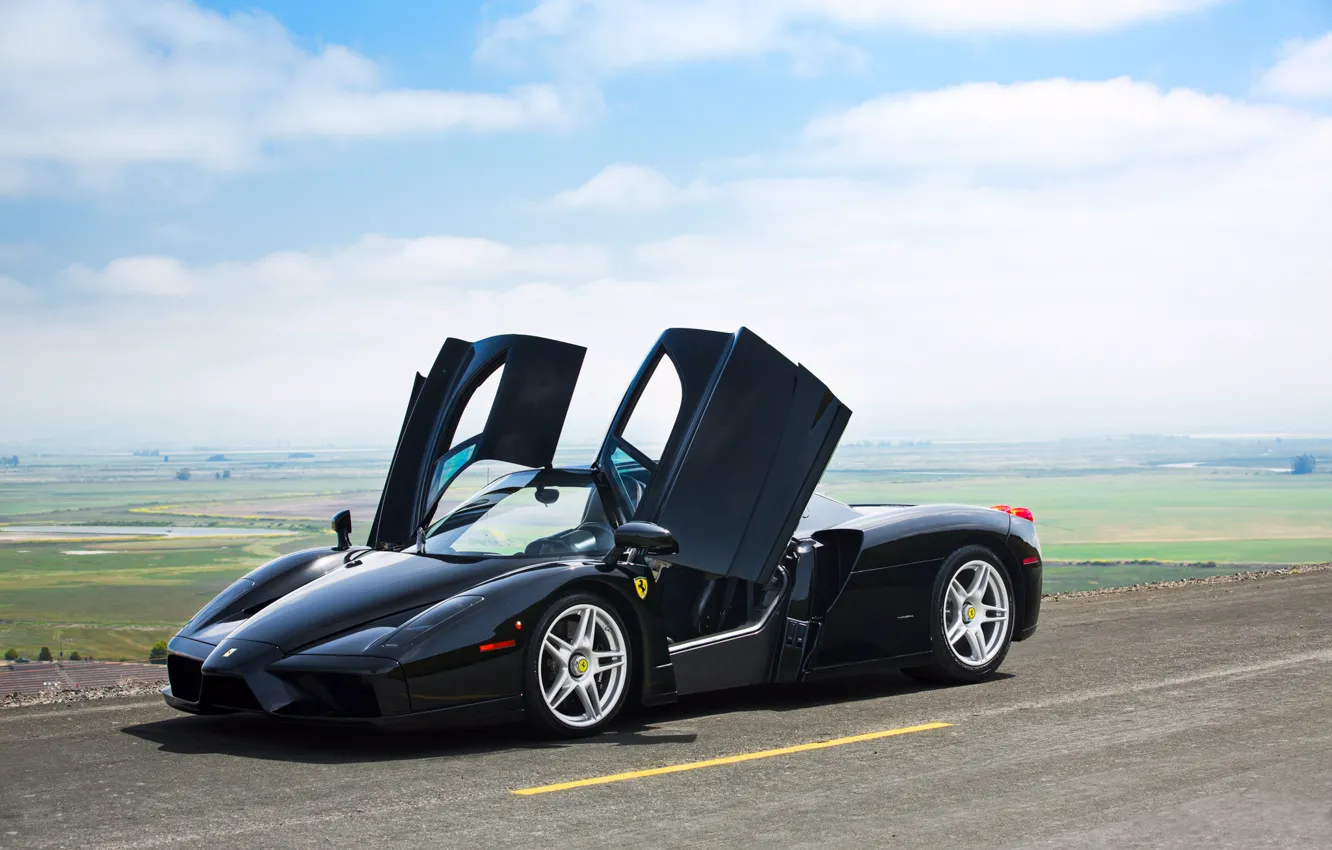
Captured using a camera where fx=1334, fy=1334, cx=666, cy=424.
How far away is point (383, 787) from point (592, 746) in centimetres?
122

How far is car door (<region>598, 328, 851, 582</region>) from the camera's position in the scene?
732 centimetres

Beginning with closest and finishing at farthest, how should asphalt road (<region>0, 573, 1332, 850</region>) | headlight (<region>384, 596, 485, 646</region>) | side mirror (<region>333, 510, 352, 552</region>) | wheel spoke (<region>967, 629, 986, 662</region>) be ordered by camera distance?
1. asphalt road (<region>0, 573, 1332, 850</region>)
2. headlight (<region>384, 596, 485, 646</region>)
3. wheel spoke (<region>967, 629, 986, 662</region>)
4. side mirror (<region>333, 510, 352, 552</region>)

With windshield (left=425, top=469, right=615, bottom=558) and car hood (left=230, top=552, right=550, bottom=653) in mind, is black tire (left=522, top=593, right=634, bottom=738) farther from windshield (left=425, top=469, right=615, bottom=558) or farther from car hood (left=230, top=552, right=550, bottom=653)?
windshield (left=425, top=469, right=615, bottom=558)

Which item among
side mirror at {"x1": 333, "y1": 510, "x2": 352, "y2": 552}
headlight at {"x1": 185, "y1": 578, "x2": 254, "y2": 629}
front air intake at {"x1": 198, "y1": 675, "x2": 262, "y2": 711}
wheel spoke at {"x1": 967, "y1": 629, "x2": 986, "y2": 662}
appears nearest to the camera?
front air intake at {"x1": 198, "y1": 675, "x2": 262, "y2": 711}

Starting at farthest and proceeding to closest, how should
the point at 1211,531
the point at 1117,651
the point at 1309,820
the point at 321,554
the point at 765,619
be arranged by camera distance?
the point at 1211,531
the point at 1117,651
the point at 321,554
the point at 765,619
the point at 1309,820

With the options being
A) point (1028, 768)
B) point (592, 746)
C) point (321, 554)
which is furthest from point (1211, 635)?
point (321, 554)

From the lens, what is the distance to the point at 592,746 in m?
6.46

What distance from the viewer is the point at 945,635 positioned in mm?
8320

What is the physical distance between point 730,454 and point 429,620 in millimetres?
1962

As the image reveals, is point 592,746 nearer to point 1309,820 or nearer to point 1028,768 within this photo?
point 1028,768

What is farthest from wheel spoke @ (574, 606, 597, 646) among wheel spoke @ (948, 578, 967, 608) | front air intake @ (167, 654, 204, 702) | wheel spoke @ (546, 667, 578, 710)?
wheel spoke @ (948, 578, 967, 608)

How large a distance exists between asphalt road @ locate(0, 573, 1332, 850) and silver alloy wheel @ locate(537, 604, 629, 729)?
8.9 inches

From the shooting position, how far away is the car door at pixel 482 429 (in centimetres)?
838

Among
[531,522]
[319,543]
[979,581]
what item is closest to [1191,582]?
[979,581]
